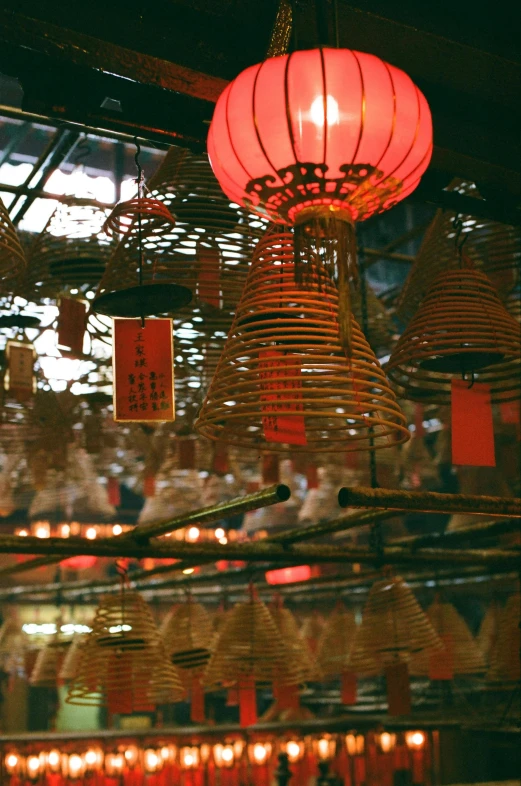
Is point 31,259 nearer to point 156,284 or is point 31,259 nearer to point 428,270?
point 156,284

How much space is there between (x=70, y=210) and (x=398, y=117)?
2570 millimetres

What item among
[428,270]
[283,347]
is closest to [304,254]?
[283,347]

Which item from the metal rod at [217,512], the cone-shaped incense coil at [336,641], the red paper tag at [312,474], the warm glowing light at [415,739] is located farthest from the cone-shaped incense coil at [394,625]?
the warm glowing light at [415,739]

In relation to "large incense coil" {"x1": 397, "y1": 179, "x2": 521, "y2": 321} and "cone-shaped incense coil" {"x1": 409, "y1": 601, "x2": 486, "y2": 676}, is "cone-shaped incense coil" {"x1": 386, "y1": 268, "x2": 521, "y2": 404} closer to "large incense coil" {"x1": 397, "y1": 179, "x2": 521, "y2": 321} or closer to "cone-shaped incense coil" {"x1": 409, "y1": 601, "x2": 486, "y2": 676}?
"large incense coil" {"x1": 397, "y1": 179, "x2": 521, "y2": 321}

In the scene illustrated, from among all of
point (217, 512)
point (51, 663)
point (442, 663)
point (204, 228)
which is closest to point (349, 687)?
point (442, 663)

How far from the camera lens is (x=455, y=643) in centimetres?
669

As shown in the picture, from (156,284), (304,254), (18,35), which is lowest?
(304,254)

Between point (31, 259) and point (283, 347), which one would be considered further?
point (31, 259)

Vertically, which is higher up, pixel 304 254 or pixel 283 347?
pixel 304 254

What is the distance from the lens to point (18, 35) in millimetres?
2686

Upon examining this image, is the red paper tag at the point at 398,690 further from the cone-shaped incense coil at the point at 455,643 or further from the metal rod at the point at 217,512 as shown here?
the metal rod at the point at 217,512

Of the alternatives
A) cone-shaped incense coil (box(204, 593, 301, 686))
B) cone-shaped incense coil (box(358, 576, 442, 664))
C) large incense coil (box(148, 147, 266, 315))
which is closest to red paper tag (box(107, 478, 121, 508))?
cone-shaped incense coil (box(204, 593, 301, 686))

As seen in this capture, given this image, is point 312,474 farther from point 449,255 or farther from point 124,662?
point 449,255

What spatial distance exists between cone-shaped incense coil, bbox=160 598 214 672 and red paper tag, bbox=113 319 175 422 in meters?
3.29
